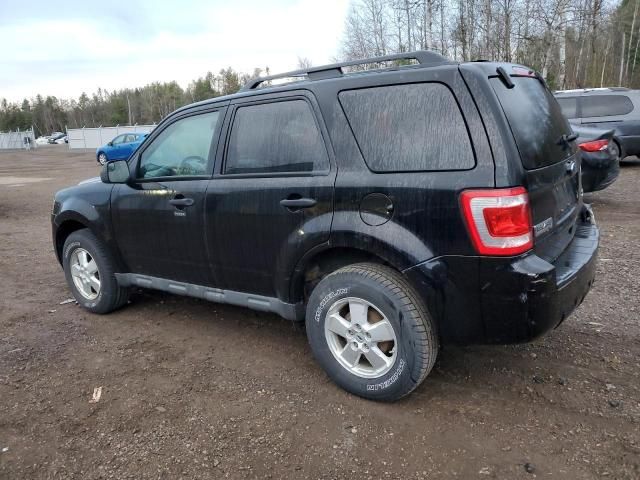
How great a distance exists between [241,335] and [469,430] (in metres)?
1.99

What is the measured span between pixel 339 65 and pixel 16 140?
68009 millimetres

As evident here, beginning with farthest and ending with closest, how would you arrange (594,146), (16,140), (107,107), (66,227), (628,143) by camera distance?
(107,107)
(16,140)
(628,143)
(594,146)
(66,227)

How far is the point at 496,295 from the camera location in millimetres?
2545

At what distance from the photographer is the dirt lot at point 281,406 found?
2537 millimetres

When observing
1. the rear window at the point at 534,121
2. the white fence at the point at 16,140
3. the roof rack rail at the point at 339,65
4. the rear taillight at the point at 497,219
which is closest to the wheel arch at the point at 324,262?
the rear taillight at the point at 497,219

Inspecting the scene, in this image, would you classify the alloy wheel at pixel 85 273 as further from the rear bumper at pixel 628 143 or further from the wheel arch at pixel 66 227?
the rear bumper at pixel 628 143

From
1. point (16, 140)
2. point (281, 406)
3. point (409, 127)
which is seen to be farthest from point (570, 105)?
point (16, 140)

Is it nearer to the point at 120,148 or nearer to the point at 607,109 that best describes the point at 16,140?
the point at 120,148

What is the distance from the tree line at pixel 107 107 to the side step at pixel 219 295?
85.7 meters

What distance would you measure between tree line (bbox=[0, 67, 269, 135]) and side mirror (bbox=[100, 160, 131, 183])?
280 feet

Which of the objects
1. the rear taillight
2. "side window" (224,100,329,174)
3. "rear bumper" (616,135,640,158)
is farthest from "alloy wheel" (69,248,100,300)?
"rear bumper" (616,135,640,158)

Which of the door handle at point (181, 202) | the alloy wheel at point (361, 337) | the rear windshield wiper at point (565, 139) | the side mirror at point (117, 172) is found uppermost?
the rear windshield wiper at point (565, 139)

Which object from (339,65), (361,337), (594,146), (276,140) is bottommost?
(361,337)

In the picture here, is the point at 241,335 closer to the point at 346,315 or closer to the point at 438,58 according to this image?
the point at 346,315
